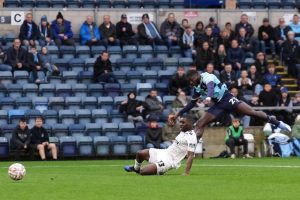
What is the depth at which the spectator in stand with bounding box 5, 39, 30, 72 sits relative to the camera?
1252 inches

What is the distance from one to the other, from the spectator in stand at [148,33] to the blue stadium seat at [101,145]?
18.4 ft

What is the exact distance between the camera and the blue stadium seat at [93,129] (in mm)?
31125

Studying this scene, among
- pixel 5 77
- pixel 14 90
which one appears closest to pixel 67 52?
pixel 5 77

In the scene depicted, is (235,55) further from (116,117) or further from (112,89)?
(116,117)

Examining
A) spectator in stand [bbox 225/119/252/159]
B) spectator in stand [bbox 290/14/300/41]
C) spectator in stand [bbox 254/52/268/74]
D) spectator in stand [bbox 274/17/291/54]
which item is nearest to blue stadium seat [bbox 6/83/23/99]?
spectator in stand [bbox 225/119/252/159]

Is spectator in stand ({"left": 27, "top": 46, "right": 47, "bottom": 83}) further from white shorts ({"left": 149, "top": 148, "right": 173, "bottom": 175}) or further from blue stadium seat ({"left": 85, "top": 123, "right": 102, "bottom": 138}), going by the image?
white shorts ({"left": 149, "top": 148, "right": 173, "bottom": 175})

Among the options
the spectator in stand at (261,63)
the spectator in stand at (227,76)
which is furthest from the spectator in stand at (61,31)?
the spectator in stand at (261,63)

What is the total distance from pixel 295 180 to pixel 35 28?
60.0 ft

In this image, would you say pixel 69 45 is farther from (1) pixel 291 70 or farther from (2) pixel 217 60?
(1) pixel 291 70

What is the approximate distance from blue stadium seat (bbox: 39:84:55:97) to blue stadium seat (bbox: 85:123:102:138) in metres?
1.87

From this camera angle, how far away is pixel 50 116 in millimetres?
31312

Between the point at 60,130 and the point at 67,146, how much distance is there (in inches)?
Result: 29.3

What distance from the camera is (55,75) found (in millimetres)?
32719

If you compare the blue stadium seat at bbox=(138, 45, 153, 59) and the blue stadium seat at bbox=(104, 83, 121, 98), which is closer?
the blue stadium seat at bbox=(104, 83, 121, 98)
